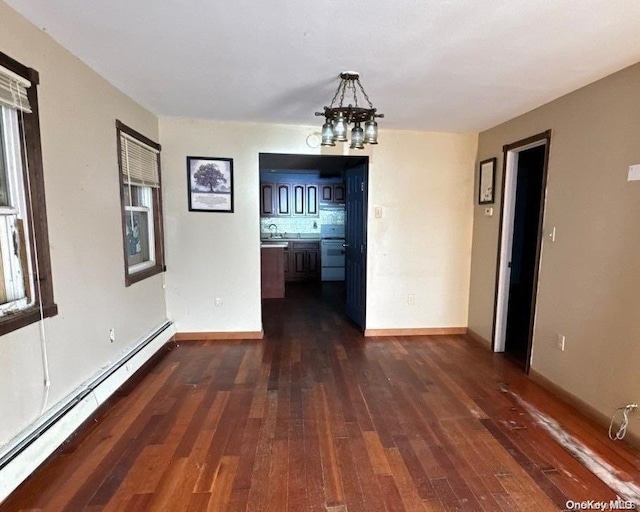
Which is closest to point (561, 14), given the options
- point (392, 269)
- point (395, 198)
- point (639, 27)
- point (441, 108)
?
point (639, 27)

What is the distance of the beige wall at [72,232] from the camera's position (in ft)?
5.75

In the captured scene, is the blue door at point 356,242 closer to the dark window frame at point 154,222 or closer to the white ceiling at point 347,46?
the white ceiling at point 347,46

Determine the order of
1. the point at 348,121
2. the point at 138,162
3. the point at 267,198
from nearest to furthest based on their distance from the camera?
the point at 348,121 → the point at 138,162 → the point at 267,198

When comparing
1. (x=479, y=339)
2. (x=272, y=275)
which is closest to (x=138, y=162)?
(x=272, y=275)

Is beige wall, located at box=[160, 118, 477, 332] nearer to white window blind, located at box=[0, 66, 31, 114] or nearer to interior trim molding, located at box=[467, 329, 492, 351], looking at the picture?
interior trim molding, located at box=[467, 329, 492, 351]

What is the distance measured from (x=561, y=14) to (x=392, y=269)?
2733 mm

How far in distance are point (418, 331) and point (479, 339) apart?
668mm

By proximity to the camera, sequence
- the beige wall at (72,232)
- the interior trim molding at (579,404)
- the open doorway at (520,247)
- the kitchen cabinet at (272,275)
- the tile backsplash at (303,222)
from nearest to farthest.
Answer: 1. the beige wall at (72,232)
2. the interior trim molding at (579,404)
3. the open doorway at (520,247)
4. the kitchen cabinet at (272,275)
5. the tile backsplash at (303,222)

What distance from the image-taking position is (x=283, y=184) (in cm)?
736

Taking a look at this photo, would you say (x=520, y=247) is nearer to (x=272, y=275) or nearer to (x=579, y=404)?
(x=579, y=404)

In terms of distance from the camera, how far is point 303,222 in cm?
762

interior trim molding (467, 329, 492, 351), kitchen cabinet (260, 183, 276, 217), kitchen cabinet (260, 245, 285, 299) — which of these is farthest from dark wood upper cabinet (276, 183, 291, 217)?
interior trim molding (467, 329, 492, 351)

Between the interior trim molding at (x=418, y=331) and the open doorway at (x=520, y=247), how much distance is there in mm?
555

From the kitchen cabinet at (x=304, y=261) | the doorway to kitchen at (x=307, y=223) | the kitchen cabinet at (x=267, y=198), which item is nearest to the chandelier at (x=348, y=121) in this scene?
the doorway to kitchen at (x=307, y=223)
